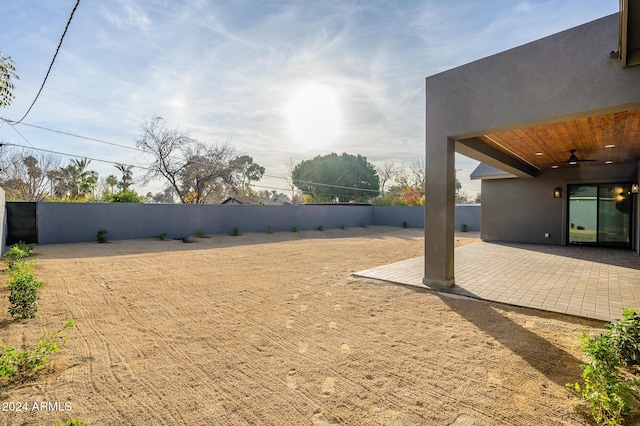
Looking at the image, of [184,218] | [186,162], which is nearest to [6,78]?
[184,218]

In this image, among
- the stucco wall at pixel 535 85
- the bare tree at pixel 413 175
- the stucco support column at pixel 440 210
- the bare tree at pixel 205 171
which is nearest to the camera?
the stucco wall at pixel 535 85

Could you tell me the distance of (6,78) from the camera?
268 centimetres

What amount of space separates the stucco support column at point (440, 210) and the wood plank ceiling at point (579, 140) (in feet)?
4.01

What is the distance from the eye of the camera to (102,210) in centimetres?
1019

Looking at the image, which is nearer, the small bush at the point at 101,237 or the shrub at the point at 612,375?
the shrub at the point at 612,375

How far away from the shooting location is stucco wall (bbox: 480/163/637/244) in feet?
27.9

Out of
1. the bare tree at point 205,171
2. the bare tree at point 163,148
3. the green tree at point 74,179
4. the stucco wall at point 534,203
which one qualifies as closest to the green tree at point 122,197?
the bare tree at point 163,148

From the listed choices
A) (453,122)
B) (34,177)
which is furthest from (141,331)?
(34,177)

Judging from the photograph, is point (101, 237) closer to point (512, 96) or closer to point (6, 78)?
point (6, 78)

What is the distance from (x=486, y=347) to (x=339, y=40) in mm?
6601

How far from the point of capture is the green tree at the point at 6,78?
101 inches

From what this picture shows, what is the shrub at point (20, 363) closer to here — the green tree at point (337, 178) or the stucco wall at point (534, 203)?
the stucco wall at point (534, 203)

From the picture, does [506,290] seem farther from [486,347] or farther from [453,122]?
[453,122]

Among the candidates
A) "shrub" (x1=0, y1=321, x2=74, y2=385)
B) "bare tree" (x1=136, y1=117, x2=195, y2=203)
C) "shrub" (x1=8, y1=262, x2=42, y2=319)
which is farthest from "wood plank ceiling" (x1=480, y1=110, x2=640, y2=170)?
"bare tree" (x1=136, y1=117, x2=195, y2=203)
